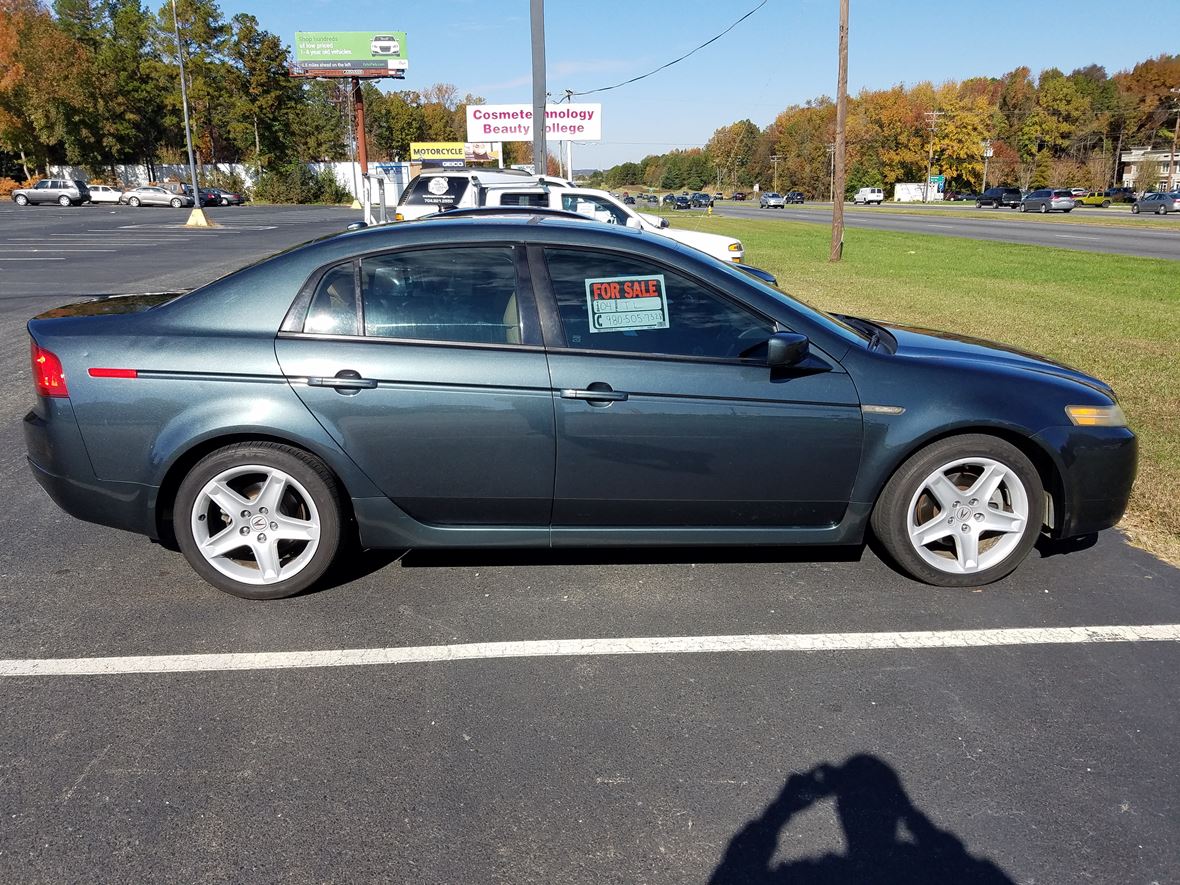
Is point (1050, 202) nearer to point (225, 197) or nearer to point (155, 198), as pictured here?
point (225, 197)

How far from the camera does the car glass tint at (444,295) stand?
12.4ft

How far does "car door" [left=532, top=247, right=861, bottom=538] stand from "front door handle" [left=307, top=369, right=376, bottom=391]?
0.79m

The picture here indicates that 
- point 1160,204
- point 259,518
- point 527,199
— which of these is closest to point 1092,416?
point 259,518

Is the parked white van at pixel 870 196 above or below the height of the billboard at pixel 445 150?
below

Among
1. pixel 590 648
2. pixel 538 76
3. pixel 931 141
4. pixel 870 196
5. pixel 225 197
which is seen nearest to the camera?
pixel 590 648

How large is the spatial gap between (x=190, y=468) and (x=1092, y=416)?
4.04 meters

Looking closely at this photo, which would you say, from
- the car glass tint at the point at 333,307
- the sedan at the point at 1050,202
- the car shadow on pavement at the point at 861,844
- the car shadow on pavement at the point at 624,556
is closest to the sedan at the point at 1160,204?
the sedan at the point at 1050,202

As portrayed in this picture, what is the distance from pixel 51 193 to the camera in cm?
5653

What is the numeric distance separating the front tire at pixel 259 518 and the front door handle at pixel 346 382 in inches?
13.4

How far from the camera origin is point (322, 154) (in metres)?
86.2

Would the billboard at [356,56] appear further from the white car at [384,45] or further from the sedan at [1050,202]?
the sedan at [1050,202]

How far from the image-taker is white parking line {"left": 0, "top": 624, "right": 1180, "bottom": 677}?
11.1ft

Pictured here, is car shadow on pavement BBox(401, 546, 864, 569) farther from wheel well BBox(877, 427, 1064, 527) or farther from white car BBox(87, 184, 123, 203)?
white car BBox(87, 184, 123, 203)

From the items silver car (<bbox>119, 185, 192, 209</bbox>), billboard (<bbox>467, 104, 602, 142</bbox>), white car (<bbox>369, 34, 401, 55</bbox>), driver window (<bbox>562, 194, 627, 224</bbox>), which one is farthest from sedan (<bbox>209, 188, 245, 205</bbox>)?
driver window (<bbox>562, 194, 627, 224</bbox>)
